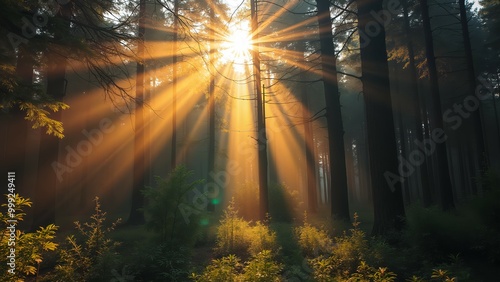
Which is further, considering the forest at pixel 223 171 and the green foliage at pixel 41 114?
the green foliage at pixel 41 114

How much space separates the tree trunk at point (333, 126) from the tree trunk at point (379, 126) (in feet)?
10.8

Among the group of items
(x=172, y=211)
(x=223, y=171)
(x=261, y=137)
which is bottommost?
(x=172, y=211)

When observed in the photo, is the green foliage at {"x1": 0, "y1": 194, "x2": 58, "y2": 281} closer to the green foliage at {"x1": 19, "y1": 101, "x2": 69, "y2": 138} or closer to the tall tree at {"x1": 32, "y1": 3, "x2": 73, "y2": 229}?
the green foliage at {"x1": 19, "y1": 101, "x2": 69, "y2": 138}

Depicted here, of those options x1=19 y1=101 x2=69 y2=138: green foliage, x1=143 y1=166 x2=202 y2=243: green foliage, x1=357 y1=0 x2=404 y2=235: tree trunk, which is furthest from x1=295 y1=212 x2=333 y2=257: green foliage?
x1=19 y1=101 x2=69 y2=138: green foliage

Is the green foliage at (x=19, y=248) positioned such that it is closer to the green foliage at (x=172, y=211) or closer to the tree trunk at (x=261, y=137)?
the green foliage at (x=172, y=211)

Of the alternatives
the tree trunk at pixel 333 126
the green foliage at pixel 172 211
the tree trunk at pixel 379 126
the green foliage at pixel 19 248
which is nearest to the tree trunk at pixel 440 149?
the tree trunk at pixel 333 126

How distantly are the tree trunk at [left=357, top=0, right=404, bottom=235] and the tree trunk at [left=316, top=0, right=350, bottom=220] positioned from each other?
3.31m

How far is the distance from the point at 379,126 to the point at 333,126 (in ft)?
13.3

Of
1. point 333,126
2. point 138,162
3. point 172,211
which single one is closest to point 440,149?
point 333,126

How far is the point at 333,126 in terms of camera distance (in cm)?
1177

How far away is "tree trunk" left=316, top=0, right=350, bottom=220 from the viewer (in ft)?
37.5

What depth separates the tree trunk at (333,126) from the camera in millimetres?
11430

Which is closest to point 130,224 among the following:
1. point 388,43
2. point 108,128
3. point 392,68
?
point 108,128

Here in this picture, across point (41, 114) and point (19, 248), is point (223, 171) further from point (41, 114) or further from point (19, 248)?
point (19, 248)
